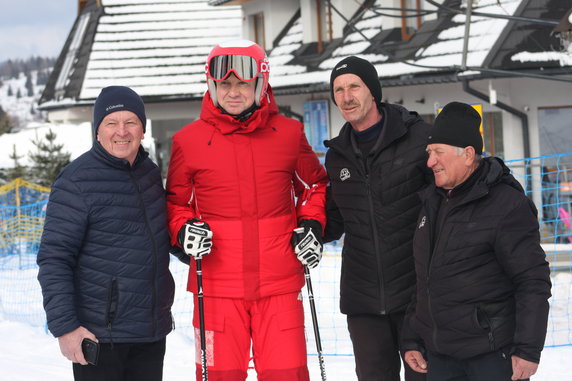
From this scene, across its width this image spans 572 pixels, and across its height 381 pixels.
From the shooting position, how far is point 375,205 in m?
4.14

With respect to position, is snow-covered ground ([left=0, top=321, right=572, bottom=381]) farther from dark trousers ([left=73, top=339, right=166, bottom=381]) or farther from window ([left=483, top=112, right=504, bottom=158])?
window ([left=483, top=112, right=504, bottom=158])

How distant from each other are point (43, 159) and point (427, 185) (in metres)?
18.0

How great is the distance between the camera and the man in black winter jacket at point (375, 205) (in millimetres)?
4121

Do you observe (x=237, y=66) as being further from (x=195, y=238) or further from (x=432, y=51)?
(x=432, y=51)

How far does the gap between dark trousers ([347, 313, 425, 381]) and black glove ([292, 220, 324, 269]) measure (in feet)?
1.33

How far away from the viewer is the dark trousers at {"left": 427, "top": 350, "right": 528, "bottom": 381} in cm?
354

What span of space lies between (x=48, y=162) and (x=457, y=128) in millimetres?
18426

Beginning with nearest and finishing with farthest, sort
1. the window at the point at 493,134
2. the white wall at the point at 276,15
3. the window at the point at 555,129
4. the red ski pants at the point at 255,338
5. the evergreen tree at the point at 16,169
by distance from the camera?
the red ski pants at the point at 255,338 < the window at the point at 555,129 < the window at the point at 493,134 < the white wall at the point at 276,15 < the evergreen tree at the point at 16,169

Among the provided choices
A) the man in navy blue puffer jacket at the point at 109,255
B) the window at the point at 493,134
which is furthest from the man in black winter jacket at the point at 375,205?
the window at the point at 493,134

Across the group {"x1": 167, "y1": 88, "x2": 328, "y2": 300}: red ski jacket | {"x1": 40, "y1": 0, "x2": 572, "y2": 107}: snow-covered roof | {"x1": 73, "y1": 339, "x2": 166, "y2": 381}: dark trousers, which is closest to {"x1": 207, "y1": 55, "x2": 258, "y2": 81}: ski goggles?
{"x1": 167, "y1": 88, "x2": 328, "y2": 300}: red ski jacket

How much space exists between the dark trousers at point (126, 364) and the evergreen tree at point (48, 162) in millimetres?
17374

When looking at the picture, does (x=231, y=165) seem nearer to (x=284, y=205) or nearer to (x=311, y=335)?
(x=284, y=205)

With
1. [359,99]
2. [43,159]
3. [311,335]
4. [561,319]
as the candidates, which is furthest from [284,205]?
[43,159]

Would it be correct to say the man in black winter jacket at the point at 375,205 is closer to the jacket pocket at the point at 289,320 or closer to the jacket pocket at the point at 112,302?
the jacket pocket at the point at 289,320
